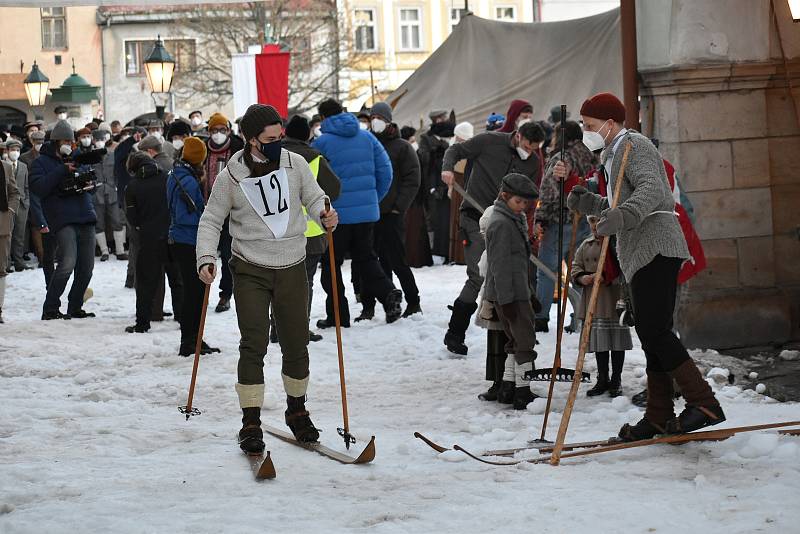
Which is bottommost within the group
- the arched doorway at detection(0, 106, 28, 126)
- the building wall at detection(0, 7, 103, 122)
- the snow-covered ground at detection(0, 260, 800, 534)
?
the snow-covered ground at detection(0, 260, 800, 534)

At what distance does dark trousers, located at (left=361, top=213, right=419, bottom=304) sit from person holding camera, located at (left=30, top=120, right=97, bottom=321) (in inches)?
120

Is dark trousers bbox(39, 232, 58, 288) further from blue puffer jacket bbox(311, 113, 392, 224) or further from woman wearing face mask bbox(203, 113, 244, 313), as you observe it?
blue puffer jacket bbox(311, 113, 392, 224)

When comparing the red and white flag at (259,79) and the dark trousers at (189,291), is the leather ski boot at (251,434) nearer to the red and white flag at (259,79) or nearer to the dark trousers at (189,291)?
the dark trousers at (189,291)

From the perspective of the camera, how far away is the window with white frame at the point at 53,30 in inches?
2007

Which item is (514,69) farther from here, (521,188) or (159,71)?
(521,188)

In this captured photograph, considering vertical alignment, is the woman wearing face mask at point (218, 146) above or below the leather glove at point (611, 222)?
above

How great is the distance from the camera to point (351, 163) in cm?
1234

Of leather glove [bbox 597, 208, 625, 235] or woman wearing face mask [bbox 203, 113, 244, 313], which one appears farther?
woman wearing face mask [bbox 203, 113, 244, 313]

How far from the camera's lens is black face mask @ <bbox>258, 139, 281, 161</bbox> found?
7.38 meters

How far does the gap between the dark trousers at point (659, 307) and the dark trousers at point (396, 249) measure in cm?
575

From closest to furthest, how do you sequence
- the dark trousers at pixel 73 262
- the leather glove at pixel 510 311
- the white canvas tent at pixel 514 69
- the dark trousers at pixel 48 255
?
the leather glove at pixel 510 311 → the dark trousers at pixel 73 262 → the dark trousers at pixel 48 255 → the white canvas tent at pixel 514 69

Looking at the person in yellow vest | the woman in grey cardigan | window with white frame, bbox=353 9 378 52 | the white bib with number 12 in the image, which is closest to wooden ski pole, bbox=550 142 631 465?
the woman in grey cardigan

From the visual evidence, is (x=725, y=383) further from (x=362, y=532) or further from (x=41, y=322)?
(x=41, y=322)

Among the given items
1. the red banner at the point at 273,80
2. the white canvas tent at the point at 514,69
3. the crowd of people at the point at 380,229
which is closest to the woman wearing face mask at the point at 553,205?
the crowd of people at the point at 380,229
